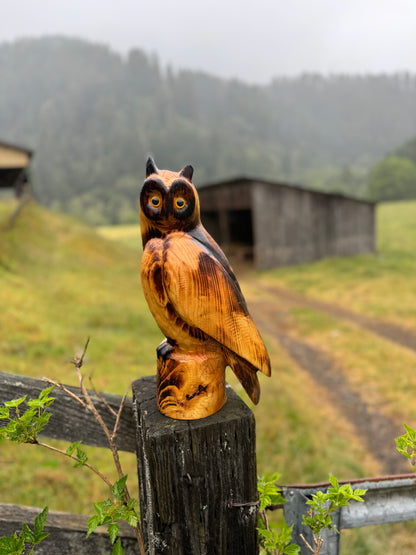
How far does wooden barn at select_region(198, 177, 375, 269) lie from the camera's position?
56.1 feet

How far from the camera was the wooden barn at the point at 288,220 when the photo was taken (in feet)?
56.1

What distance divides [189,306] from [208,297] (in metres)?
0.07

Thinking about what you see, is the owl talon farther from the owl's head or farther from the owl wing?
the owl's head

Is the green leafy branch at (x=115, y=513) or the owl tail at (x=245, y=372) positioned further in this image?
the owl tail at (x=245, y=372)

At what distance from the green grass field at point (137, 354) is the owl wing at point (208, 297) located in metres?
2.61

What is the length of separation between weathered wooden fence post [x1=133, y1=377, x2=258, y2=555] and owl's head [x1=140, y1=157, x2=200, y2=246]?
67 cm

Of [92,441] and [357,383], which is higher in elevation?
[92,441]

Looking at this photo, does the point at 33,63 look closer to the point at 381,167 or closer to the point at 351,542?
the point at 381,167

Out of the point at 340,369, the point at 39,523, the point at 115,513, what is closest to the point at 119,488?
the point at 115,513

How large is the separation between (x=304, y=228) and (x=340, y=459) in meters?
14.9

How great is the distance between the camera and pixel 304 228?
18188 mm

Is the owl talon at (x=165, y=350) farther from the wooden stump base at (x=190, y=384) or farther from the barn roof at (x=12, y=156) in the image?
the barn roof at (x=12, y=156)

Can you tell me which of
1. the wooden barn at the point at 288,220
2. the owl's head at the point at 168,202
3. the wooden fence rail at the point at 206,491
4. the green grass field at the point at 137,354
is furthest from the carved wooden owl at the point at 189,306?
the wooden barn at the point at 288,220

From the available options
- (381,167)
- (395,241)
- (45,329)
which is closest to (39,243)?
(45,329)
